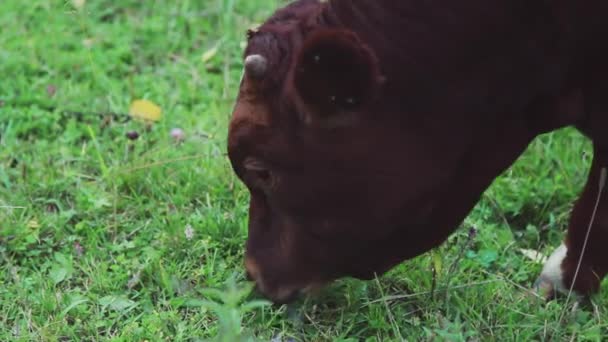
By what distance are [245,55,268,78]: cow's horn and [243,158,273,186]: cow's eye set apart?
26cm

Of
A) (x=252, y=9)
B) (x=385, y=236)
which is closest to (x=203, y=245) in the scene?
(x=385, y=236)

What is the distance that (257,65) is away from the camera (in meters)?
2.90

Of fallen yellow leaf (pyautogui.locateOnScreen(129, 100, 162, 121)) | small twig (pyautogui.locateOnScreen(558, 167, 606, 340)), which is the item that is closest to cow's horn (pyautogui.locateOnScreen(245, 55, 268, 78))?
small twig (pyautogui.locateOnScreen(558, 167, 606, 340))

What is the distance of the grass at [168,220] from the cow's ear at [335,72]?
528 millimetres

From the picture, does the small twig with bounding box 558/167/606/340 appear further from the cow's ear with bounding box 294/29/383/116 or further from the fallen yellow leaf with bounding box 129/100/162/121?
the fallen yellow leaf with bounding box 129/100/162/121

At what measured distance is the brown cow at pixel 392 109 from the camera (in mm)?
2816

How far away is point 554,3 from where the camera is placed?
2.90 m

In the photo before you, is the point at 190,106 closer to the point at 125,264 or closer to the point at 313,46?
the point at 125,264

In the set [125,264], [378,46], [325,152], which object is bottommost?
[125,264]

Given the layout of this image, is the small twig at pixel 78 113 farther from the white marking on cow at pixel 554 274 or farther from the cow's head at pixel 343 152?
the white marking on cow at pixel 554 274

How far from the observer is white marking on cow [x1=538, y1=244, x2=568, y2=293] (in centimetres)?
369

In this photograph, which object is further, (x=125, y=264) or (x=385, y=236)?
(x=125, y=264)

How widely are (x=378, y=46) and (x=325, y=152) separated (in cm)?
31

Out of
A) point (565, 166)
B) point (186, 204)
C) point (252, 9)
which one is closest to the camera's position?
point (186, 204)
